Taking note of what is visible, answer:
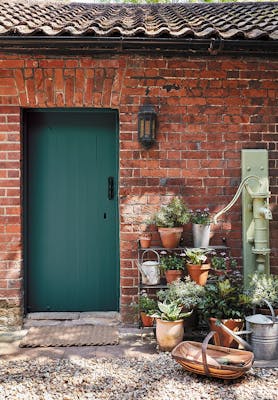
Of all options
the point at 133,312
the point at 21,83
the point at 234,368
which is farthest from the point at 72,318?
the point at 21,83

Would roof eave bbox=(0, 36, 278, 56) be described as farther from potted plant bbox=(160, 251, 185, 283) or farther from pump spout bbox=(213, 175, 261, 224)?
potted plant bbox=(160, 251, 185, 283)

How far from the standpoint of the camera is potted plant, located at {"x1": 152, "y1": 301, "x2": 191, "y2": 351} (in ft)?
13.9

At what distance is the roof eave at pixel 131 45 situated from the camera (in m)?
4.59

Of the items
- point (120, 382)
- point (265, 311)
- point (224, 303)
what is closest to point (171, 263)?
point (224, 303)

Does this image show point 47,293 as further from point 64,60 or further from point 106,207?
point 64,60

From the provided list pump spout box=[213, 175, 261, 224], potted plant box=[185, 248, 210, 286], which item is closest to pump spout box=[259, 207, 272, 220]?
pump spout box=[213, 175, 261, 224]

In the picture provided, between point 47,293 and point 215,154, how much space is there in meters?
2.55

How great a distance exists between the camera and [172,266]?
4.73 metres

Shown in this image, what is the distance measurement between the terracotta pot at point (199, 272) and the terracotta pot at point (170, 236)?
0.27 m

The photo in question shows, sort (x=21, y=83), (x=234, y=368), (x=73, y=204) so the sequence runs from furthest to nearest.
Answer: (x=73, y=204), (x=21, y=83), (x=234, y=368)

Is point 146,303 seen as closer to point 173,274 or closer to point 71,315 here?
point 173,274

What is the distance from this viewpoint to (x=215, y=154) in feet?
16.4

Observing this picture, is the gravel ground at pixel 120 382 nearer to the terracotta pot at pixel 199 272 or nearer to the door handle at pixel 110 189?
the terracotta pot at pixel 199 272

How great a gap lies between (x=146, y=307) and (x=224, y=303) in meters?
0.86
